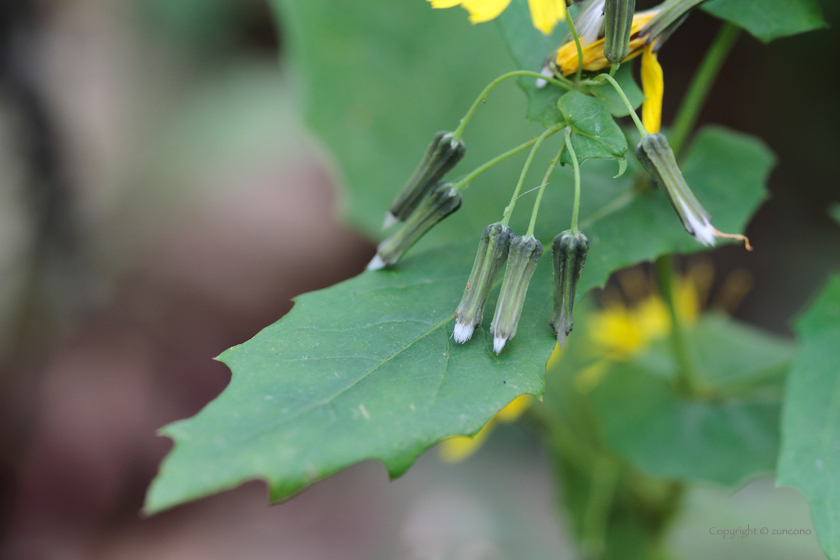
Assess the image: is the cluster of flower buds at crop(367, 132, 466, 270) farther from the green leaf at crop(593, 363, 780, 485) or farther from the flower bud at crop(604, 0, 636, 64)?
the green leaf at crop(593, 363, 780, 485)

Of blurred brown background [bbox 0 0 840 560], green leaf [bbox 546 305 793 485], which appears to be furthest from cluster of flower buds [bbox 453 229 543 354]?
blurred brown background [bbox 0 0 840 560]

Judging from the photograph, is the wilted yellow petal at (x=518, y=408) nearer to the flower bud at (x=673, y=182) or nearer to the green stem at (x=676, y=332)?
the green stem at (x=676, y=332)

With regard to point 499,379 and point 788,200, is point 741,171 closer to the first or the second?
point 499,379

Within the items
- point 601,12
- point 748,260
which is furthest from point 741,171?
point 748,260

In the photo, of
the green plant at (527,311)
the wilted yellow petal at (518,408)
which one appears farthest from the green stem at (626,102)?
the wilted yellow petal at (518,408)
